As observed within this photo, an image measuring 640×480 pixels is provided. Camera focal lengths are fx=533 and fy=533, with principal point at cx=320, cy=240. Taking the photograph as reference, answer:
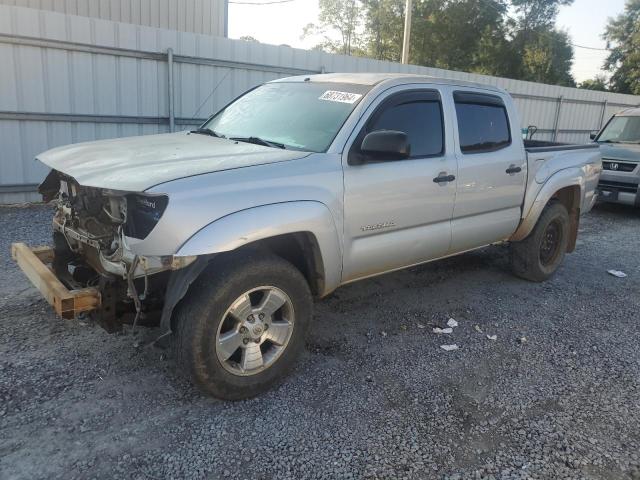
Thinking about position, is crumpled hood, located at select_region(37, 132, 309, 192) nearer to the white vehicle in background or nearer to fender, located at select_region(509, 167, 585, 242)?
fender, located at select_region(509, 167, 585, 242)

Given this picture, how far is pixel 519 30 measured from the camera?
39781mm

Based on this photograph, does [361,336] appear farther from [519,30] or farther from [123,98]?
[519,30]

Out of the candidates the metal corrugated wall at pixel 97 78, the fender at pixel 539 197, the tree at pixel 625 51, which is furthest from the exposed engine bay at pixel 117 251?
the tree at pixel 625 51

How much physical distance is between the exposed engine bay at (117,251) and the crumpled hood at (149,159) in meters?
0.10

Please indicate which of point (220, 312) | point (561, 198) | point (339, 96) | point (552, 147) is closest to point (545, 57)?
point (561, 198)

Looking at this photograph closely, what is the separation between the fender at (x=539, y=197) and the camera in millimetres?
5426

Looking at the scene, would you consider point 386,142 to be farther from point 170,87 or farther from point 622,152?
point 622,152

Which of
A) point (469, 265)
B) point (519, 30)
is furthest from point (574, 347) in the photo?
point (519, 30)

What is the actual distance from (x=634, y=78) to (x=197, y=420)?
Answer: 48785 millimetres

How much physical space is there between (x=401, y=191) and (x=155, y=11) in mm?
11371

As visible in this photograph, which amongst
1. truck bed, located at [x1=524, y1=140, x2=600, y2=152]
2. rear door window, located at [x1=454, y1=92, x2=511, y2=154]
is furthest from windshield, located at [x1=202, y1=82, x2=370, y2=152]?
truck bed, located at [x1=524, y1=140, x2=600, y2=152]

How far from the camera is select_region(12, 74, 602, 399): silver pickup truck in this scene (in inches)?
117

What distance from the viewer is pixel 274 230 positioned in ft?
10.4

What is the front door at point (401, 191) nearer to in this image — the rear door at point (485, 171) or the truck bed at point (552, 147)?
the rear door at point (485, 171)
